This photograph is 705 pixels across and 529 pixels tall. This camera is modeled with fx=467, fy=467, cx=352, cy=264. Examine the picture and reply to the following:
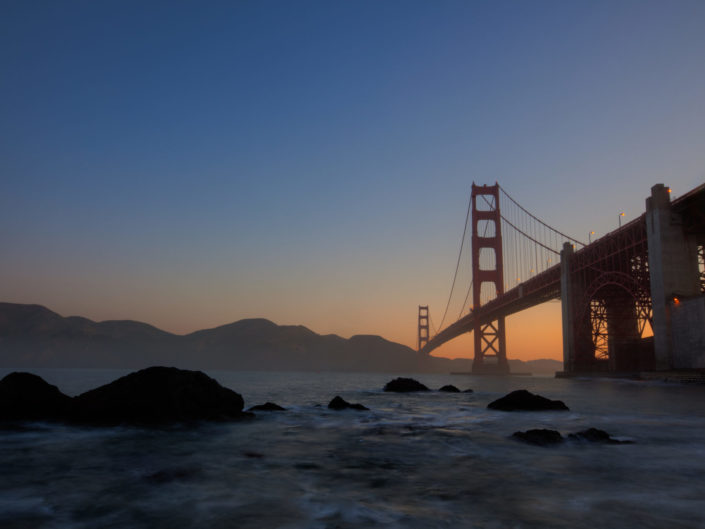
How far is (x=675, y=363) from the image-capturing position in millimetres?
31875

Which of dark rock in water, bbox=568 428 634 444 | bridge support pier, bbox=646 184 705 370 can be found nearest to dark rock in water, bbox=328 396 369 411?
dark rock in water, bbox=568 428 634 444

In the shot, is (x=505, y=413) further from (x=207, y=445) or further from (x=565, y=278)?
(x=565, y=278)

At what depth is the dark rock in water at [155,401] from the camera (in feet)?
35.3

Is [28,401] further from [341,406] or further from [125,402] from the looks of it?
[341,406]

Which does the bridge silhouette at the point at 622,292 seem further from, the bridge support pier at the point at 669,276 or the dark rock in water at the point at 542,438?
the dark rock in water at the point at 542,438

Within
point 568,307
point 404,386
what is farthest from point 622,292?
point 404,386

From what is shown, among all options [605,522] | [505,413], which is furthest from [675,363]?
[605,522]

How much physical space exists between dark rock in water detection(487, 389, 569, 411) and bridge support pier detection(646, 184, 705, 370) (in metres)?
22.5

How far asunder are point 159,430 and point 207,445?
229cm

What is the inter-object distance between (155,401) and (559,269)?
170 feet

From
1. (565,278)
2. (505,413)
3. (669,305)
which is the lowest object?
(505,413)

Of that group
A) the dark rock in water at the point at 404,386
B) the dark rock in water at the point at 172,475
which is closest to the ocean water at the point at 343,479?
the dark rock in water at the point at 172,475

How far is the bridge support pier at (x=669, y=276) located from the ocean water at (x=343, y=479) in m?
26.2

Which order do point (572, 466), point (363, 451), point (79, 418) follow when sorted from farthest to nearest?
point (79, 418) → point (363, 451) → point (572, 466)
